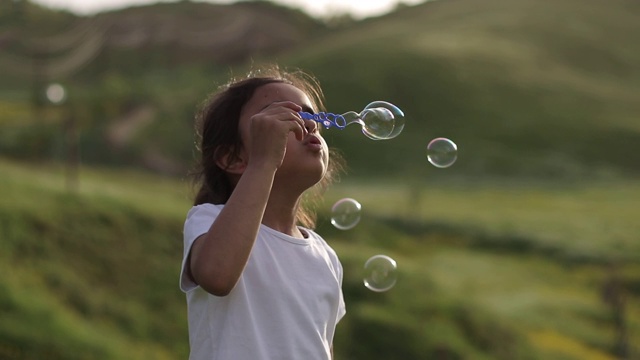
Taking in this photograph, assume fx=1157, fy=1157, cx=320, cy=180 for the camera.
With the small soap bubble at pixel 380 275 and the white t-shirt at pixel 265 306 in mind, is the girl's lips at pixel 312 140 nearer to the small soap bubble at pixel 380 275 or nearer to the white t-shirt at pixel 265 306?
the white t-shirt at pixel 265 306

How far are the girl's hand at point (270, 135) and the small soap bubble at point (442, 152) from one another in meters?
1.79

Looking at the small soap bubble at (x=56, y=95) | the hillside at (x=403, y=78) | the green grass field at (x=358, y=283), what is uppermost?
the hillside at (x=403, y=78)

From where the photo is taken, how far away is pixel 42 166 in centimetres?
1577

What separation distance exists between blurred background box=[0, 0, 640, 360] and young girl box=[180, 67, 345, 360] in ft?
1.78

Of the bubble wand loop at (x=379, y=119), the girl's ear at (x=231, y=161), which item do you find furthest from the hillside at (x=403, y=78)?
the girl's ear at (x=231, y=161)

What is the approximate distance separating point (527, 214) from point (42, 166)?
351 inches

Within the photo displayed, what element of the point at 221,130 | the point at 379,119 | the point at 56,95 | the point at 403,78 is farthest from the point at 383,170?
the point at 221,130

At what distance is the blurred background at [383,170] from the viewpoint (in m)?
10.1

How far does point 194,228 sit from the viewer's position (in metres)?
2.70

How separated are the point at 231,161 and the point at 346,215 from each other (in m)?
1.31

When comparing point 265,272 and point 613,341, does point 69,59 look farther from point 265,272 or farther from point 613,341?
point 265,272

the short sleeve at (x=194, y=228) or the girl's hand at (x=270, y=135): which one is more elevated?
the girl's hand at (x=270, y=135)

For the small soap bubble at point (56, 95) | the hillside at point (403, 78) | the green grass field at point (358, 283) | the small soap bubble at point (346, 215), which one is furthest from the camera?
the hillside at point (403, 78)

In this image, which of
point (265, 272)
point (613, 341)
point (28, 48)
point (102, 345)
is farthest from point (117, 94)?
point (265, 272)
